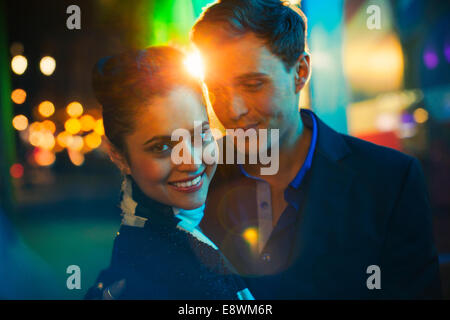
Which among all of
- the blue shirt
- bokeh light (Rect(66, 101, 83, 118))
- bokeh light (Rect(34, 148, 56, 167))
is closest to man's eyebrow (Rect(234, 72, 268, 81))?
the blue shirt

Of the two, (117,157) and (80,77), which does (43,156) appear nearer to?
(80,77)

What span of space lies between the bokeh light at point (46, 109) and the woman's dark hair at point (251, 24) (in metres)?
0.75

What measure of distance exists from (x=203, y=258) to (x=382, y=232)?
77 centimetres

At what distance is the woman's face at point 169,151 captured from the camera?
126 centimetres

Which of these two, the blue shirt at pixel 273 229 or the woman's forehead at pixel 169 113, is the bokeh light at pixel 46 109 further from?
the blue shirt at pixel 273 229

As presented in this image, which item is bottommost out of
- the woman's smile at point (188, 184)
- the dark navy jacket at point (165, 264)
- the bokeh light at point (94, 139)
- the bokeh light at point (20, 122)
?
the dark navy jacket at point (165, 264)

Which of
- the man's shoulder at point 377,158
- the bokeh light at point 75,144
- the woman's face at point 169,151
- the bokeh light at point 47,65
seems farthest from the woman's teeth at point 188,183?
the bokeh light at point 47,65

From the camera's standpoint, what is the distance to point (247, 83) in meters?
1.40

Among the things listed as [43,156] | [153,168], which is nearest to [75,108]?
[153,168]

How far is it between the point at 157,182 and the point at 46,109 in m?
0.72

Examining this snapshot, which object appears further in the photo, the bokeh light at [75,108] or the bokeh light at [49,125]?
the bokeh light at [49,125]

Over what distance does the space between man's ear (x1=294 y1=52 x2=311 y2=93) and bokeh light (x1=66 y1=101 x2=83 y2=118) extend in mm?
1014

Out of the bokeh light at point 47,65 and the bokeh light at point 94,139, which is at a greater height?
the bokeh light at point 47,65
